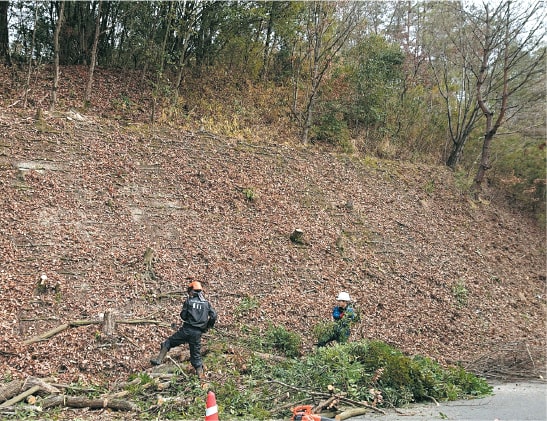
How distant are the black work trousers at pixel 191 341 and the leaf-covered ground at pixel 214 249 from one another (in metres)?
0.68

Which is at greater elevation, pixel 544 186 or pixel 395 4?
pixel 395 4

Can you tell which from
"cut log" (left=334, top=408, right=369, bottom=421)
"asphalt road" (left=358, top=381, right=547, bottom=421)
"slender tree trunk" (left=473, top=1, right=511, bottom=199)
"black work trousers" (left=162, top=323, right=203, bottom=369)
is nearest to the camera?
"cut log" (left=334, top=408, right=369, bottom=421)

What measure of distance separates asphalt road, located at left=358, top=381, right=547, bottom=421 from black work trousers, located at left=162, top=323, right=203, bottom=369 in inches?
103

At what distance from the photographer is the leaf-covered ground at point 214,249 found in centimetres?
926

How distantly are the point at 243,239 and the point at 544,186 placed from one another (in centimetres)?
1843

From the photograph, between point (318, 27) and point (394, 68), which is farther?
point (394, 68)

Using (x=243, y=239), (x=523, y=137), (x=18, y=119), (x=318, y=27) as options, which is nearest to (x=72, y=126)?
(x=18, y=119)

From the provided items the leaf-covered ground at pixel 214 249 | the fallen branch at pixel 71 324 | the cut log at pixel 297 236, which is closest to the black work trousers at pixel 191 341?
the leaf-covered ground at pixel 214 249

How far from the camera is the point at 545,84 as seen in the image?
21.8m

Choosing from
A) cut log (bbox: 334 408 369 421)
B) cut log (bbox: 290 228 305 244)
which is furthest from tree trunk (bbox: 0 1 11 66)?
cut log (bbox: 334 408 369 421)

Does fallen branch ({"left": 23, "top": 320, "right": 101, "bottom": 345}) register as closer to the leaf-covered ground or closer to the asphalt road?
the leaf-covered ground

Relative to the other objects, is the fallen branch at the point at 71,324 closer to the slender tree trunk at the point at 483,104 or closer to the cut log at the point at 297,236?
the cut log at the point at 297,236

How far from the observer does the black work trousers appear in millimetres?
7789

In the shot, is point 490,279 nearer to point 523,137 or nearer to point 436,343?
point 436,343
